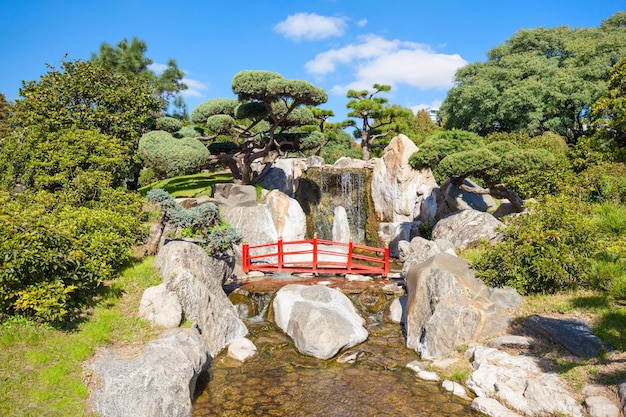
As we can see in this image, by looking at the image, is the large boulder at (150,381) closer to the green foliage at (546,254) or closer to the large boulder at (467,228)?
the green foliage at (546,254)

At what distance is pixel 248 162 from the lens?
21938 mm

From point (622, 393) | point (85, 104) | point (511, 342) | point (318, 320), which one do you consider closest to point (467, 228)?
point (511, 342)

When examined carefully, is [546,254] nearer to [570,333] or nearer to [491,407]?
[570,333]

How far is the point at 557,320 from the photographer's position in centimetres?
895

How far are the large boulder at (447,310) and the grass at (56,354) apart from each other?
664 cm

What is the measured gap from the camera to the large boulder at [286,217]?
2095cm

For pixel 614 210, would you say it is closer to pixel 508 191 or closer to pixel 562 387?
pixel 508 191

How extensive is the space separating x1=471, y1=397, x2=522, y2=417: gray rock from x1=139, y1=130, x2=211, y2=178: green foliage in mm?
13924

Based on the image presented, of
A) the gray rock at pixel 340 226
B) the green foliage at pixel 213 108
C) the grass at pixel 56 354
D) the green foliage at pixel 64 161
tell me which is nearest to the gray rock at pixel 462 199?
the gray rock at pixel 340 226

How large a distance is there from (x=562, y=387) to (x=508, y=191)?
36.3ft

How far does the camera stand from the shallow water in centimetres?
787

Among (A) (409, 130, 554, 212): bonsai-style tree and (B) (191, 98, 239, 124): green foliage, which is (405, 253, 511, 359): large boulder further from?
(B) (191, 98, 239, 124): green foliage

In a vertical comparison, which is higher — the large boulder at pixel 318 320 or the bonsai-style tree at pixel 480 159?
the bonsai-style tree at pixel 480 159

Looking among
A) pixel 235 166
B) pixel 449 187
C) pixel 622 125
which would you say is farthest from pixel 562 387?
pixel 235 166
